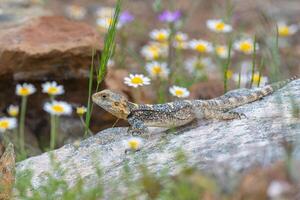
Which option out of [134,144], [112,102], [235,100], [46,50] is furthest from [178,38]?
[134,144]

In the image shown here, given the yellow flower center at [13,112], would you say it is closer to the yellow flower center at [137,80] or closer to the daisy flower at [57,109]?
the daisy flower at [57,109]

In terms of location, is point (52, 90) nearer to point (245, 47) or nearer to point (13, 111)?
point (13, 111)

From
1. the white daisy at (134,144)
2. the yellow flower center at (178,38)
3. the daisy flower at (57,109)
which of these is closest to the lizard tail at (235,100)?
the white daisy at (134,144)

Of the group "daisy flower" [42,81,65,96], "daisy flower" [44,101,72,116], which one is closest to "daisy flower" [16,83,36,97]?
"daisy flower" [42,81,65,96]

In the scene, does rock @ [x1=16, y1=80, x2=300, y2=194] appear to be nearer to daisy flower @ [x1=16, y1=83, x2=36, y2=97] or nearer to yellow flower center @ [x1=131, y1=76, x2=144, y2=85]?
yellow flower center @ [x1=131, y1=76, x2=144, y2=85]

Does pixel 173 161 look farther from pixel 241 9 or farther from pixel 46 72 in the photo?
pixel 241 9
